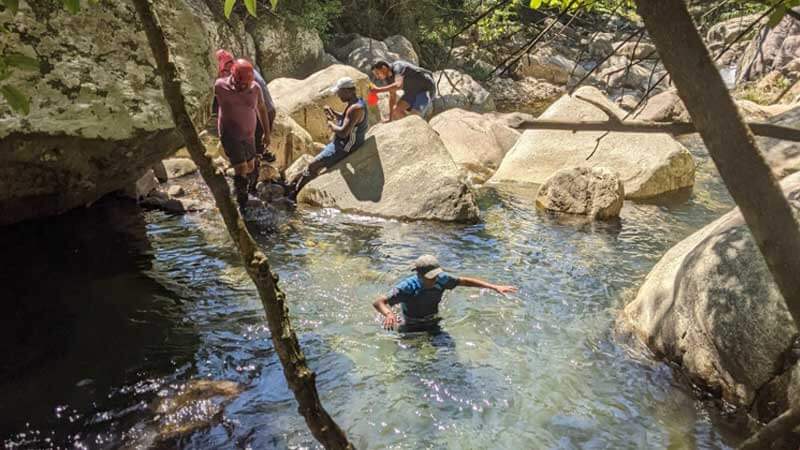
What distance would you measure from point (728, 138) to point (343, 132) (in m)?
8.65

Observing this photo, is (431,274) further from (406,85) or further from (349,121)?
(406,85)

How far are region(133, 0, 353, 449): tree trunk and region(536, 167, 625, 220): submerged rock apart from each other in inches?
315

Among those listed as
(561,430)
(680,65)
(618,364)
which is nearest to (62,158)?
(561,430)

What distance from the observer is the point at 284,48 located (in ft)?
56.3

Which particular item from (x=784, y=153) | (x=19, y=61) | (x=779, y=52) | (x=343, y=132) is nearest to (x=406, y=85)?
(x=343, y=132)

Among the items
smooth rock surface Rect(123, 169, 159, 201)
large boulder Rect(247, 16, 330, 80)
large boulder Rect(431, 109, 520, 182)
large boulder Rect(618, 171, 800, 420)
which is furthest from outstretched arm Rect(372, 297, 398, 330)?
large boulder Rect(247, 16, 330, 80)

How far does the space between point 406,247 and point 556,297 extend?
2080 millimetres

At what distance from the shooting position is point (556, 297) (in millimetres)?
6637

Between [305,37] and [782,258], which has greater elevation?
[305,37]

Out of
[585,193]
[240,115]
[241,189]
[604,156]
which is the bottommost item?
[585,193]

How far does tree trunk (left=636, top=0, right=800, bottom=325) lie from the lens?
132cm

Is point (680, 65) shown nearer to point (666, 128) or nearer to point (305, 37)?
point (666, 128)

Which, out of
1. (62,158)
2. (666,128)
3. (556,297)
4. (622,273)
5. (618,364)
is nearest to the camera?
(666,128)

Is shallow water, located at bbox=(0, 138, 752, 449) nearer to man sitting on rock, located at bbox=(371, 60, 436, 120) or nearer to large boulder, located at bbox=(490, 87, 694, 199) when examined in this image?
large boulder, located at bbox=(490, 87, 694, 199)
